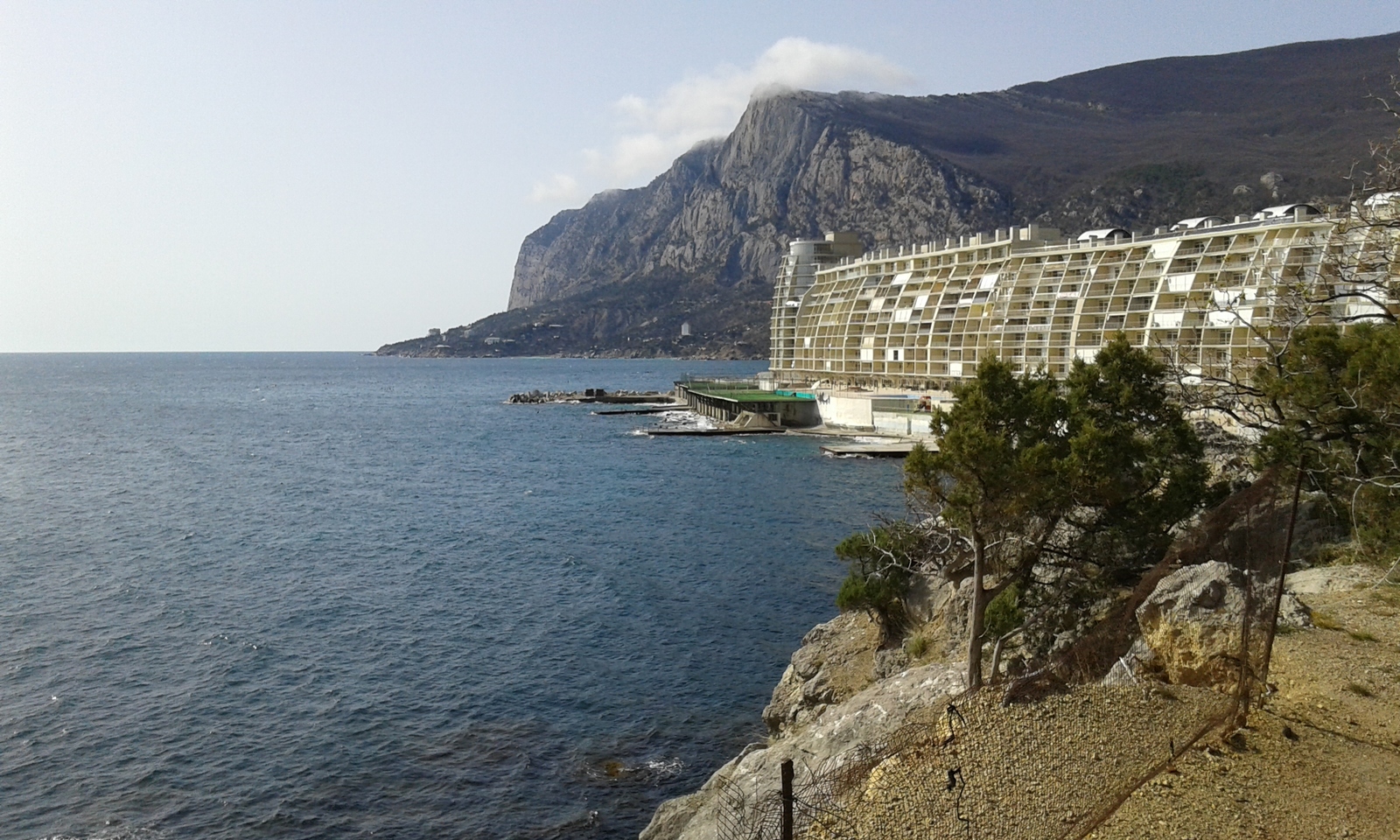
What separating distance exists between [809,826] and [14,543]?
48.6 m

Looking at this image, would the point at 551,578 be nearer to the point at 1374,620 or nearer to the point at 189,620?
the point at 189,620

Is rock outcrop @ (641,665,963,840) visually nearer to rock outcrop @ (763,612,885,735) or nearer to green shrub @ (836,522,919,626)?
rock outcrop @ (763,612,885,735)

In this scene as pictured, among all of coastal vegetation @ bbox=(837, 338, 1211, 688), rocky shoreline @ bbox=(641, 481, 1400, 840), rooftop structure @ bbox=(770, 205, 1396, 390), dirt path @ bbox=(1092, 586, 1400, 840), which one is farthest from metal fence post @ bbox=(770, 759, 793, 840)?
rooftop structure @ bbox=(770, 205, 1396, 390)

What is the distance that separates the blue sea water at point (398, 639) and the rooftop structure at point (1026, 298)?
2117cm

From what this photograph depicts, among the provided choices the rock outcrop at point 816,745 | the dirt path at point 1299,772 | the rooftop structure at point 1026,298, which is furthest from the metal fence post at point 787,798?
the rooftop structure at point 1026,298

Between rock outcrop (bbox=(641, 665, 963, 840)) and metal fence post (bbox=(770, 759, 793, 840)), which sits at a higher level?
metal fence post (bbox=(770, 759, 793, 840))

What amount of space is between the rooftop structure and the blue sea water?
21170 mm

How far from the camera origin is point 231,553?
1780 inches

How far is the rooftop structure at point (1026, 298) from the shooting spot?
6384cm

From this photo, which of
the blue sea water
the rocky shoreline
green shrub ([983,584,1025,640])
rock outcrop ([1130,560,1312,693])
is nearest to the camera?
the rocky shoreline

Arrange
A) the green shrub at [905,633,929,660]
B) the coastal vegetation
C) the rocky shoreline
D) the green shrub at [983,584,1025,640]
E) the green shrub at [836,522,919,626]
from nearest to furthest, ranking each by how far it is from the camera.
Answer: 1. the rocky shoreline
2. the coastal vegetation
3. the green shrub at [983,584,1025,640]
4. the green shrub at [905,633,929,660]
5. the green shrub at [836,522,919,626]

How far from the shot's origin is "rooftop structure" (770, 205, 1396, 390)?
63844 millimetres

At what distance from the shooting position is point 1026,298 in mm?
84438

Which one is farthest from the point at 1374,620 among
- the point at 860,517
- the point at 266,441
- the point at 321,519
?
the point at 266,441
